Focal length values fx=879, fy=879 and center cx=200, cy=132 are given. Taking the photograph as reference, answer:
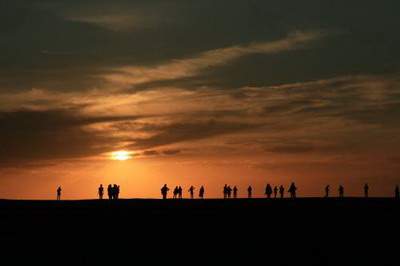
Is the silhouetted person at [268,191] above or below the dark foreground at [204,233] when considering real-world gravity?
above

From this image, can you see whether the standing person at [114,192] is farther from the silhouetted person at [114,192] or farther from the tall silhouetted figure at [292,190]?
the tall silhouetted figure at [292,190]

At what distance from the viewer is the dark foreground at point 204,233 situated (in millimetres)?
49344

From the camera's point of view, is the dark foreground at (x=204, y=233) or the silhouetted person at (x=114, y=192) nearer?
the dark foreground at (x=204, y=233)

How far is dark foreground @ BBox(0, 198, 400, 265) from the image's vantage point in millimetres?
49344

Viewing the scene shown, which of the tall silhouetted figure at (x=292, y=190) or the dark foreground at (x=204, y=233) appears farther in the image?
the tall silhouetted figure at (x=292, y=190)

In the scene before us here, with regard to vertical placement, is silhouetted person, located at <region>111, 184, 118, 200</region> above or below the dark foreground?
above

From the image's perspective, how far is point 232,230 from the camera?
180 feet

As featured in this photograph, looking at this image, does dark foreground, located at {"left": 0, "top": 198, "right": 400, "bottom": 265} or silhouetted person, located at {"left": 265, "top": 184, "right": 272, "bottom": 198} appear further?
silhouetted person, located at {"left": 265, "top": 184, "right": 272, "bottom": 198}

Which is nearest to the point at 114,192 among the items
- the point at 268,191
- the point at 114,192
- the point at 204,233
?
the point at 114,192

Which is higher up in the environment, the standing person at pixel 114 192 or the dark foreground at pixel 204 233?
the standing person at pixel 114 192

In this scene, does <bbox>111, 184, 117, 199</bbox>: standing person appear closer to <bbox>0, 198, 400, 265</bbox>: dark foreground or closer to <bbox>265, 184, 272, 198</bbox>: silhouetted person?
<bbox>0, 198, 400, 265</bbox>: dark foreground

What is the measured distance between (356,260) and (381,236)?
16.9 ft

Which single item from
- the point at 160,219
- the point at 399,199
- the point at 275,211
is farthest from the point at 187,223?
A: the point at 399,199

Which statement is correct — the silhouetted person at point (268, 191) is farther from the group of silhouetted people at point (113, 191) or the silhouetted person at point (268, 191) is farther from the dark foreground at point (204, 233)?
the group of silhouetted people at point (113, 191)
